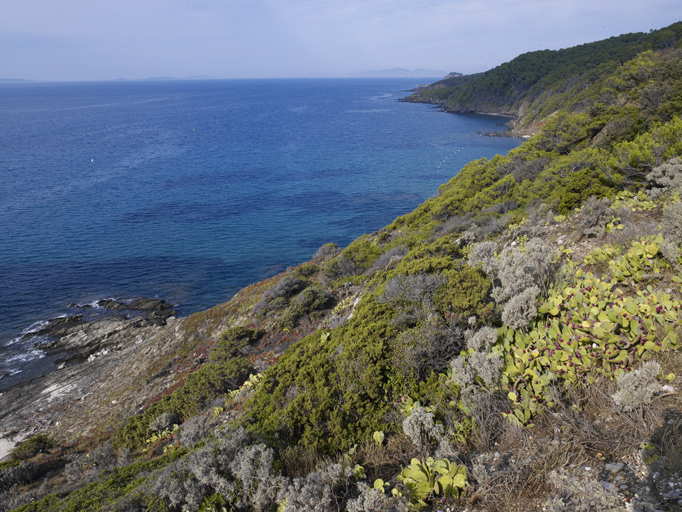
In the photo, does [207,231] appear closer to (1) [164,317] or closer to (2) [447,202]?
(1) [164,317]

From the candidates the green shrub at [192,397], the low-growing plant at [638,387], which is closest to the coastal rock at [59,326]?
the green shrub at [192,397]

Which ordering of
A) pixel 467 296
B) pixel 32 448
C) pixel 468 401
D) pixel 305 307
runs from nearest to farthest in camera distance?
1. pixel 468 401
2. pixel 467 296
3. pixel 32 448
4. pixel 305 307

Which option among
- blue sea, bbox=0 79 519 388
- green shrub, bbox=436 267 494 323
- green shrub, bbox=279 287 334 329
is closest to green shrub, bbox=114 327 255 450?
green shrub, bbox=279 287 334 329

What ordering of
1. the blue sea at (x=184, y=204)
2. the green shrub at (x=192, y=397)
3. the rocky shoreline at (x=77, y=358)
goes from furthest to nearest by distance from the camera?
the blue sea at (x=184, y=204)
the rocky shoreline at (x=77, y=358)
the green shrub at (x=192, y=397)

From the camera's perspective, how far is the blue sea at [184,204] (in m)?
26.9

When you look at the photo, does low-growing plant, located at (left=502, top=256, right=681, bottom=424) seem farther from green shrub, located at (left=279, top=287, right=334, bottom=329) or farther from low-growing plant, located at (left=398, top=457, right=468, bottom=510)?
green shrub, located at (left=279, top=287, right=334, bottom=329)

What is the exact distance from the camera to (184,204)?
42.3 m

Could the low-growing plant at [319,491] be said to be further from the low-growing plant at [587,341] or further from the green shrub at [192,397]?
the green shrub at [192,397]

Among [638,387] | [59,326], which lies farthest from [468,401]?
[59,326]

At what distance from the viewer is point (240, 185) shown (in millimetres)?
48906

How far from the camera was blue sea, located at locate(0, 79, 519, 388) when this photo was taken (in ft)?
88.4

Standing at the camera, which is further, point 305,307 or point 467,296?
point 305,307

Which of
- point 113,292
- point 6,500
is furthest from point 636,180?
point 113,292

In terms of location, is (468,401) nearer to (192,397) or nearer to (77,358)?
(192,397)
